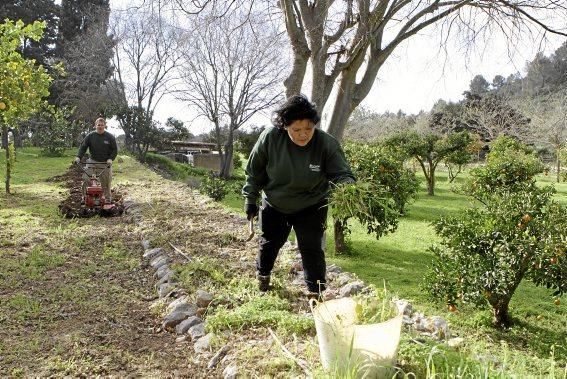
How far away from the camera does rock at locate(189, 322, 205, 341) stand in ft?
11.5

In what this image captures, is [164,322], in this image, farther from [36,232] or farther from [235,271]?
[36,232]

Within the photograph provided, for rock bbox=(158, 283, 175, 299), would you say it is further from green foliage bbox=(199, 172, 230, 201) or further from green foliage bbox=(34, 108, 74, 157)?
green foliage bbox=(34, 108, 74, 157)

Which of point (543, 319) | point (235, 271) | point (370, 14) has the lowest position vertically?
point (543, 319)

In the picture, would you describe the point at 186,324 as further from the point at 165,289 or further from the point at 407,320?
the point at 407,320

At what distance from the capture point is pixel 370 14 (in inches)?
259

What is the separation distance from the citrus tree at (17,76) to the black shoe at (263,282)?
633cm

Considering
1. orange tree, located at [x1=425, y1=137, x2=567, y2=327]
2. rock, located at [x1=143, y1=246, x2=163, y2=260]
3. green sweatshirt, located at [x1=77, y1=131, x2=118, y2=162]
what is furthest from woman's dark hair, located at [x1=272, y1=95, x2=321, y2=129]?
green sweatshirt, located at [x1=77, y1=131, x2=118, y2=162]

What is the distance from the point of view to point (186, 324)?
145 inches

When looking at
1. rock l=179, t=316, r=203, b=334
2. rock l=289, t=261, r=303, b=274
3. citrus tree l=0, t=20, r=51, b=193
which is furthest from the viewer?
citrus tree l=0, t=20, r=51, b=193

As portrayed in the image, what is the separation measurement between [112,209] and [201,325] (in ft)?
19.1

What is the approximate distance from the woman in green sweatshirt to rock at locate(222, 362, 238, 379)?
75 cm

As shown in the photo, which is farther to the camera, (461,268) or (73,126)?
(73,126)

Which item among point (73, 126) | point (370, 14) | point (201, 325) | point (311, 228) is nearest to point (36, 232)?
point (201, 325)

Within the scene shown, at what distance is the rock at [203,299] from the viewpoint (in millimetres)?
3941
